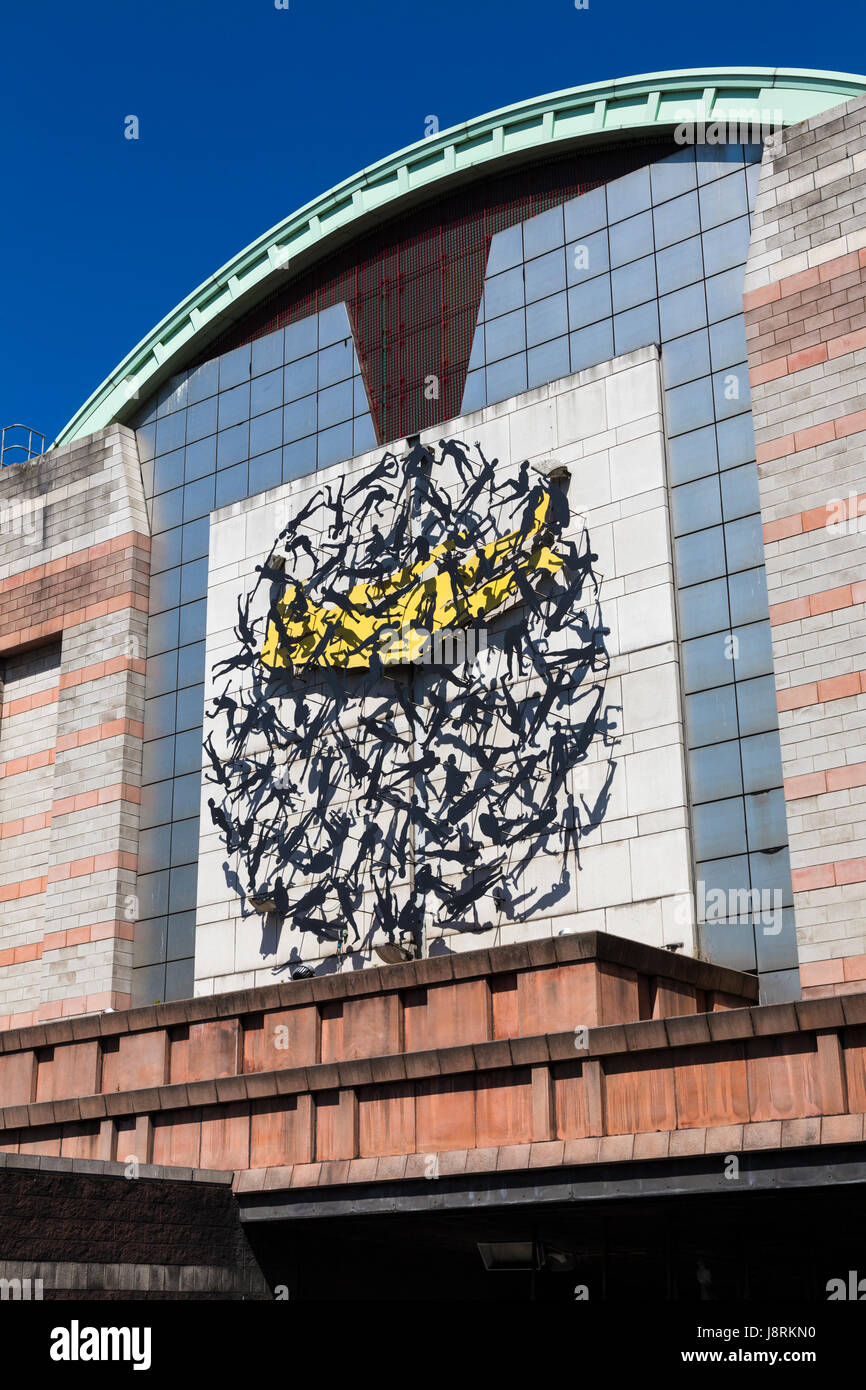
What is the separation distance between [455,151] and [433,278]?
289 cm

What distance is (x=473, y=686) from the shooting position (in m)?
A: 31.1

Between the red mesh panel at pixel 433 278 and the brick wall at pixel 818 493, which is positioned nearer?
the brick wall at pixel 818 493

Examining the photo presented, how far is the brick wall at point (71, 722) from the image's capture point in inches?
1423

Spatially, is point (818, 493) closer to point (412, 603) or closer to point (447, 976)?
point (412, 603)

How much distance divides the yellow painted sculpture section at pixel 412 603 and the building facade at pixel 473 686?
9 cm

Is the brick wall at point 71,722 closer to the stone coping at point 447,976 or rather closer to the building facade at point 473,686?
the building facade at point 473,686

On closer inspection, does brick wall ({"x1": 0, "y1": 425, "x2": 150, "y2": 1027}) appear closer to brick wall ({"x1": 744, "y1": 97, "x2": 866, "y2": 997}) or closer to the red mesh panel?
the red mesh panel

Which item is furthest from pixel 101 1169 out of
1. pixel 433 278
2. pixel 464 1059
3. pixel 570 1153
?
pixel 433 278

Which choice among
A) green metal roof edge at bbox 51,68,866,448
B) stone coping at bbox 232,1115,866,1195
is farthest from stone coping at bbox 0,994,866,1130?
green metal roof edge at bbox 51,68,866,448

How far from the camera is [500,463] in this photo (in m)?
32.4

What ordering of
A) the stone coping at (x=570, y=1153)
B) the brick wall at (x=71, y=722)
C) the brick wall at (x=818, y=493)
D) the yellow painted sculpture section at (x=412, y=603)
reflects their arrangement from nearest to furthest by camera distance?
the stone coping at (x=570, y=1153), the brick wall at (x=818, y=493), the yellow painted sculpture section at (x=412, y=603), the brick wall at (x=71, y=722)

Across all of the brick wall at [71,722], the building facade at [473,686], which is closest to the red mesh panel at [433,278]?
the building facade at [473,686]
